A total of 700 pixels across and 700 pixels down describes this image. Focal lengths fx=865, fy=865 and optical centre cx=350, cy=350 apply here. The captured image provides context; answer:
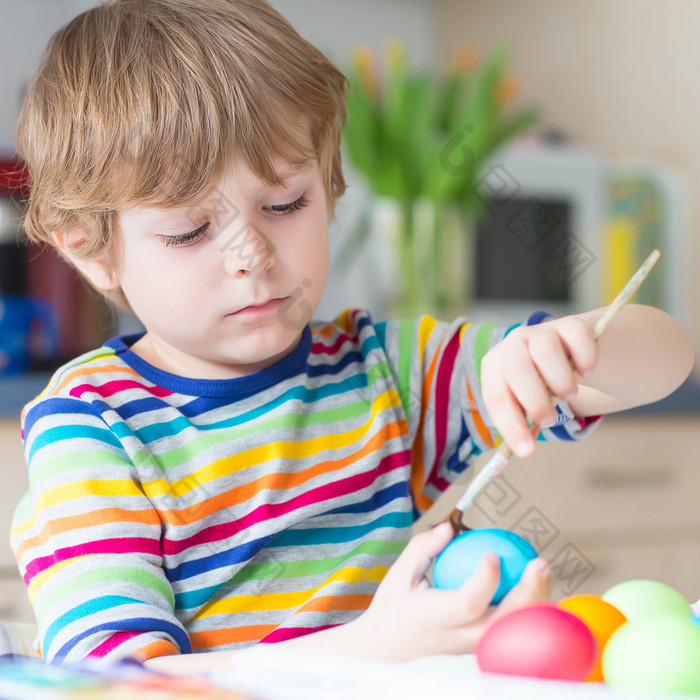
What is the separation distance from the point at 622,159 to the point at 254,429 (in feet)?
5.60

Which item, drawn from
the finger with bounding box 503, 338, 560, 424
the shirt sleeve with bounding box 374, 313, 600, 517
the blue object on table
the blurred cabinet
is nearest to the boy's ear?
the shirt sleeve with bounding box 374, 313, 600, 517

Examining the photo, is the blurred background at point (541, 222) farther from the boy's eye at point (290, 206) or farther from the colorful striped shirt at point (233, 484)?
the boy's eye at point (290, 206)

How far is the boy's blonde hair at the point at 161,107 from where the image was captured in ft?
2.16

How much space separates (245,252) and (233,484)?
188mm

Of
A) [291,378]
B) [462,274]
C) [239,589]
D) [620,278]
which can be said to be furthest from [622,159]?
[239,589]

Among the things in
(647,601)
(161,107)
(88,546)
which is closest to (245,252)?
(161,107)

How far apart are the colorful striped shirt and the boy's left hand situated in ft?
0.65

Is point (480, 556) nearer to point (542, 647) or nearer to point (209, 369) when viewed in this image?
point (542, 647)

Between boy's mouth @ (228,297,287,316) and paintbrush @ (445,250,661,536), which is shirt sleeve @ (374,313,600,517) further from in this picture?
paintbrush @ (445,250,661,536)

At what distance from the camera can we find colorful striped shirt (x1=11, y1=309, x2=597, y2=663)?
1.90 ft

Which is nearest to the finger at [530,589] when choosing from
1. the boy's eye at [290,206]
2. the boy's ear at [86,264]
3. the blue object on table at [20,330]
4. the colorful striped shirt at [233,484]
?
the colorful striped shirt at [233,484]

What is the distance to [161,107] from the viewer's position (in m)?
0.67

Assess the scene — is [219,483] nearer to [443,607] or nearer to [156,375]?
[156,375]

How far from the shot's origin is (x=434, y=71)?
2494 mm
